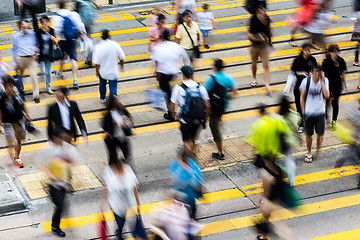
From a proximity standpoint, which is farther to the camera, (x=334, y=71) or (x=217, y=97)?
(x=334, y=71)

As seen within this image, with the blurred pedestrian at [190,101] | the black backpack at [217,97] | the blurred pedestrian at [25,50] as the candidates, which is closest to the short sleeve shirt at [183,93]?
the blurred pedestrian at [190,101]

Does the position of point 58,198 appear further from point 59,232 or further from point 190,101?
point 190,101

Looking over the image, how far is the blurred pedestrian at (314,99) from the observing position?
1073cm

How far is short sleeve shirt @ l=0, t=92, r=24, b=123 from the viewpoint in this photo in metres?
10.4

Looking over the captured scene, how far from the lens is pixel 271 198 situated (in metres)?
8.84

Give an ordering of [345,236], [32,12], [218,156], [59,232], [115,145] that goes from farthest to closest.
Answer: [32,12], [218,156], [115,145], [345,236], [59,232]

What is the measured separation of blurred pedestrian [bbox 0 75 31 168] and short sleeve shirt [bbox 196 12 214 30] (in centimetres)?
683

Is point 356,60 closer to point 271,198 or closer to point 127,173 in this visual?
point 271,198

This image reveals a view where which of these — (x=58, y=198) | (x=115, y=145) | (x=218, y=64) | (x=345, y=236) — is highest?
(x=218, y=64)

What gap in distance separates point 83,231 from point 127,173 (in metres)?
1.62

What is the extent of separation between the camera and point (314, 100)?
35.3 ft

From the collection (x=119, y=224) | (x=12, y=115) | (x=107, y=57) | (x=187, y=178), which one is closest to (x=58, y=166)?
(x=119, y=224)

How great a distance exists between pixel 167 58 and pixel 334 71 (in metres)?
3.21

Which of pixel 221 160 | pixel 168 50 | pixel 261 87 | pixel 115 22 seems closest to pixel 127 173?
pixel 221 160
